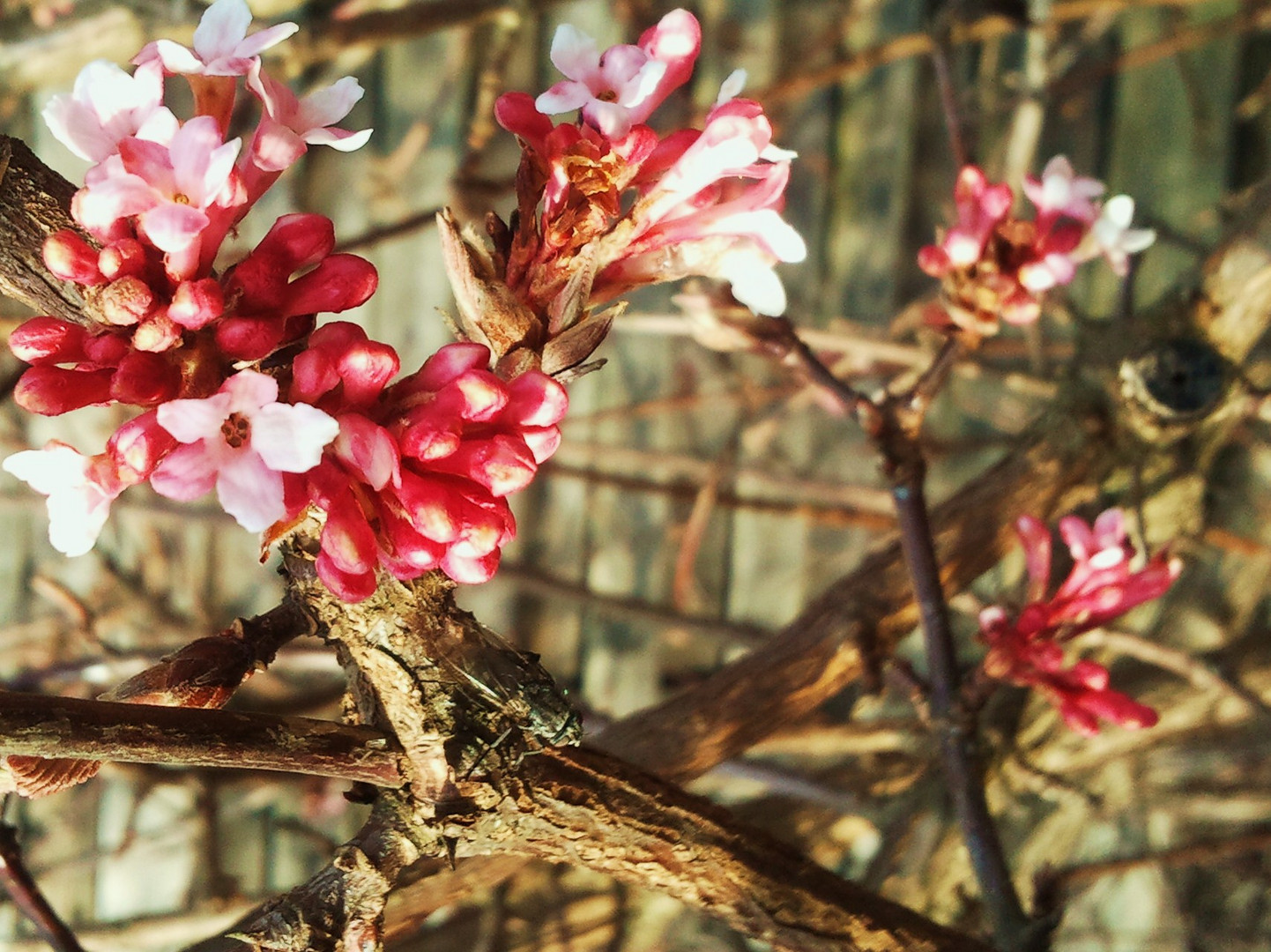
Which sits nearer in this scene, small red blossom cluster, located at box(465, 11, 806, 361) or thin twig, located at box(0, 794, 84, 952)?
small red blossom cluster, located at box(465, 11, 806, 361)

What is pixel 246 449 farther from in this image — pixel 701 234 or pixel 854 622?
pixel 854 622

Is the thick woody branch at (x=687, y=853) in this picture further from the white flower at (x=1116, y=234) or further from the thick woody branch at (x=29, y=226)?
the white flower at (x=1116, y=234)

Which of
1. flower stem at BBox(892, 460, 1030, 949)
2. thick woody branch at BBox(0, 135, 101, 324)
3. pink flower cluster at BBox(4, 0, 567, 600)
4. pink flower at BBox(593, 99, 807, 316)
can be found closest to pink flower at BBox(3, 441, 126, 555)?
pink flower cluster at BBox(4, 0, 567, 600)

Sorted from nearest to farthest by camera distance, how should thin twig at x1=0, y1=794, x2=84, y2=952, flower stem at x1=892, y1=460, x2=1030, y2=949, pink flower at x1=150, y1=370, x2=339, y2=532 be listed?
1. pink flower at x1=150, y1=370, x2=339, y2=532
2. thin twig at x1=0, y1=794, x2=84, y2=952
3. flower stem at x1=892, y1=460, x2=1030, y2=949

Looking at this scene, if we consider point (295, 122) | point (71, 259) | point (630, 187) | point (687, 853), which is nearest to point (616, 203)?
point (630, 187)

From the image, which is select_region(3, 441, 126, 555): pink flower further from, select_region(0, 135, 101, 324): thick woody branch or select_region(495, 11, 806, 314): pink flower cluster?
select_region(495, 11, 806, 314): pink flower cluster

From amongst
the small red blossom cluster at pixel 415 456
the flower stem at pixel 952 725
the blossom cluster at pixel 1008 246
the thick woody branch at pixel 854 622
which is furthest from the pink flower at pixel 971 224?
the small red blossom cluster at pixel 415 456
